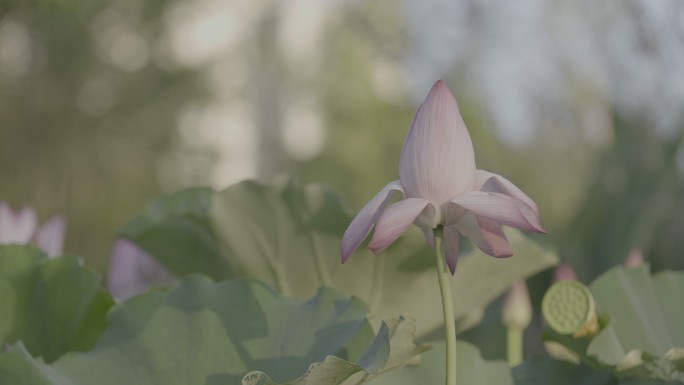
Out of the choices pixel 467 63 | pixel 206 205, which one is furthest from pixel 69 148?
pixel 206 205

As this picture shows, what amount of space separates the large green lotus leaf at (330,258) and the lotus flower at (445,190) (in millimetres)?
310

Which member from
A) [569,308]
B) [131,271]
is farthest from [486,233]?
[131,271]

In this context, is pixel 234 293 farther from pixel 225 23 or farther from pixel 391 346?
pixel 225 23

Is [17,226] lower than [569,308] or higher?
lower

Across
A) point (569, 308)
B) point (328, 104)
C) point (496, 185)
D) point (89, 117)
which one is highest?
point (496, 185)

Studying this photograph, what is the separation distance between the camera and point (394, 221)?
0.50 m

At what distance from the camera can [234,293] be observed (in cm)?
68

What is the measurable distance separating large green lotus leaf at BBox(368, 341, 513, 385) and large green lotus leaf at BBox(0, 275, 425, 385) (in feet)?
0.15

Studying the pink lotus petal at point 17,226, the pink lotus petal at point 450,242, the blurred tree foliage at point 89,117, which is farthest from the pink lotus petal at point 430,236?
the blurred tree foliage at point 89,117

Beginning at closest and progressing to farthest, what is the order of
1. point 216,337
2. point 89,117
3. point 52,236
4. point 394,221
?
point 394,221
point 216,337
point 52,236
point 89,117

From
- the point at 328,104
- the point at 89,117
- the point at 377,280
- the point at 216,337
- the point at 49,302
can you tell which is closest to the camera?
the point at 216,337

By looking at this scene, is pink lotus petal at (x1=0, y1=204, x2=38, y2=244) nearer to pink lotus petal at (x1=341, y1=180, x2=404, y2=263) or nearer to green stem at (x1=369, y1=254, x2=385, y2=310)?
green stem at (x1=369, y1=254, x2=385, y2=310)

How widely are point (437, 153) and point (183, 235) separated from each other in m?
0.47

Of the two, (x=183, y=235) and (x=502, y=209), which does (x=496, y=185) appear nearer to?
(x=502, y=209)
